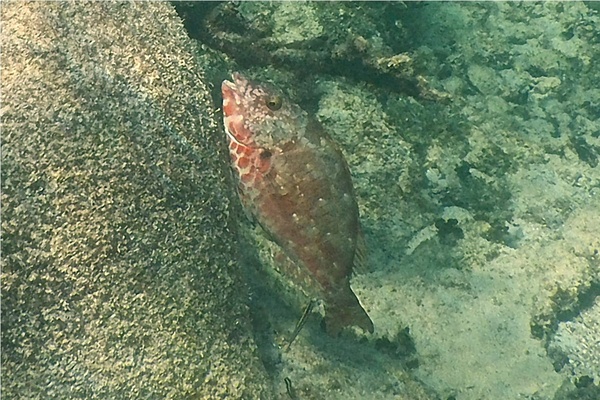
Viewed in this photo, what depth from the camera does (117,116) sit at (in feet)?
6.52

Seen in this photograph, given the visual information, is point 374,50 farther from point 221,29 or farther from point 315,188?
point 315,188

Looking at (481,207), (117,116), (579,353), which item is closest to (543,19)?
(481,207)

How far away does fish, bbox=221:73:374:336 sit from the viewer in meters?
2.50

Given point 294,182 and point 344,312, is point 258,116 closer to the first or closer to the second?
point 294,182

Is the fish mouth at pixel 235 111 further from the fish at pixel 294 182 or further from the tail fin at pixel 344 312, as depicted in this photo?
the tail fin at pixel 344 312

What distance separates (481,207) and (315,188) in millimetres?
2152

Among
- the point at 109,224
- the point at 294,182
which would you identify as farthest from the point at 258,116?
the point at 109,224

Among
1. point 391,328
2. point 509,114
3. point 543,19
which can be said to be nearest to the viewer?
point 391,328

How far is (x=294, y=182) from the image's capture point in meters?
2.51

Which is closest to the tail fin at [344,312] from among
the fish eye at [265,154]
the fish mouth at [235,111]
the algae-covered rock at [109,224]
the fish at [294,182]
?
the fish at [294,182]

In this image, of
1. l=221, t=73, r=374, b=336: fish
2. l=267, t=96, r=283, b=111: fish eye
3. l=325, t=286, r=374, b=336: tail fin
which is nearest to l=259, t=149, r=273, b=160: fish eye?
l=221, t=73, r=374, b=336: fish

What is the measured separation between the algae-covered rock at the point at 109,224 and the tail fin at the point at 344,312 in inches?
21.5

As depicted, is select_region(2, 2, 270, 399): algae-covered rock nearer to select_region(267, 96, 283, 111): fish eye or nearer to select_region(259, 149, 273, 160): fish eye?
select_region(259, 149, 273, 160): fish eye

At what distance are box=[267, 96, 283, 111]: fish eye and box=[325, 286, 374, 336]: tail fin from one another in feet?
3.06
